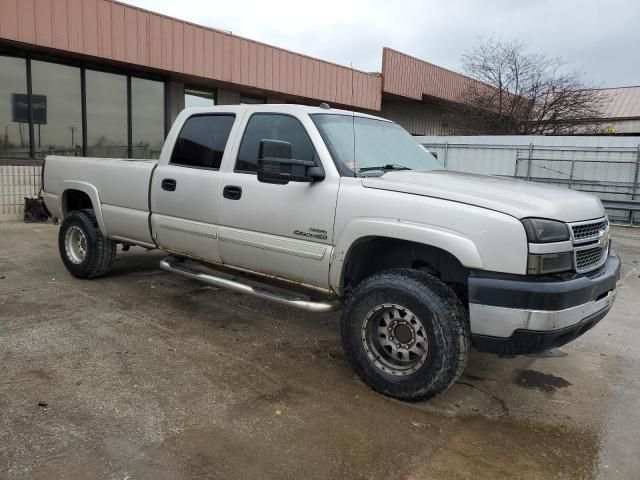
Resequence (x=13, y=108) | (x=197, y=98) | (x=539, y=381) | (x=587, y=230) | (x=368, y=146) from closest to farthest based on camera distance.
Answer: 1. (x=587, y=230)
2. (x=539, y=381)
3. (x=368, y=146)
4. (x=13, y=108)
5. (x=197, y=98)

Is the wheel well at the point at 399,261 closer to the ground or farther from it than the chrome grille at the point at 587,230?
closer to the ground

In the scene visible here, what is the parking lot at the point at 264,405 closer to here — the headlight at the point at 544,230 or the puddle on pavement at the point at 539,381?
the puddle on pavement at the point at 539,381

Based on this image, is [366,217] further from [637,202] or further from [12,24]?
[637,202]

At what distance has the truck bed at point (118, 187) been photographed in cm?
520

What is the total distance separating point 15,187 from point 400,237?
32.9 feet

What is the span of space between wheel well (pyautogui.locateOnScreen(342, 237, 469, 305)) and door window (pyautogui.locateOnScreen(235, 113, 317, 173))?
2.65ft

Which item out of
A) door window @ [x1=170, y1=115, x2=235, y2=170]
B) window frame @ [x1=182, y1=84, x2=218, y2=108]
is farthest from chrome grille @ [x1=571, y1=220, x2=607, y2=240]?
window frame @ [x1=182, y1=84, x2=218, y2=108]

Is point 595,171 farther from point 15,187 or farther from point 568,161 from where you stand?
point 15,187

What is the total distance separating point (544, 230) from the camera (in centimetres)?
300

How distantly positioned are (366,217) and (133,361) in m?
2.03

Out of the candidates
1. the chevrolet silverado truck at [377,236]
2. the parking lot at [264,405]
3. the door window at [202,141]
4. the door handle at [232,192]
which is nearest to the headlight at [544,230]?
the chevrolet silverado truck at [377,236]

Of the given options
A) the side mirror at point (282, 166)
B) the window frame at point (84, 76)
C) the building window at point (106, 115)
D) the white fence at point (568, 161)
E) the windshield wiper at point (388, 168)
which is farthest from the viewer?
the white fence at point (568, 161)

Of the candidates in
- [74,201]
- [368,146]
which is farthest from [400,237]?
[74,201]

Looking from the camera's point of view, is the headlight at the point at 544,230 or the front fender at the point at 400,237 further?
the front fender at the point at 400,237
